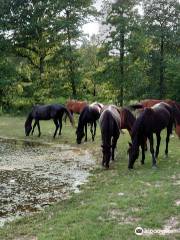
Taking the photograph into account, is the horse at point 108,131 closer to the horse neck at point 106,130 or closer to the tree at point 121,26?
the horse neck at point 106,130

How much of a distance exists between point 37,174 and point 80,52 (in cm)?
2612

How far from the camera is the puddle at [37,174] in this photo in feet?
35.2

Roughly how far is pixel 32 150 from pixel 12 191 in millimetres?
7172

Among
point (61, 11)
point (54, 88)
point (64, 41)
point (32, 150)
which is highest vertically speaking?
point (61, 11)

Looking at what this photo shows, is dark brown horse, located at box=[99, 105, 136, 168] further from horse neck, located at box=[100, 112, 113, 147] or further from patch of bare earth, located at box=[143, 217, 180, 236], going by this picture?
patch of bare earth, located at box=[143, 217, 180, 236]

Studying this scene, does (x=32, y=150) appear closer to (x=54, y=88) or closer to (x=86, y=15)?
(x=54, y=88)

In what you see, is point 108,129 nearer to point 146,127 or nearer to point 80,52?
point 146,127

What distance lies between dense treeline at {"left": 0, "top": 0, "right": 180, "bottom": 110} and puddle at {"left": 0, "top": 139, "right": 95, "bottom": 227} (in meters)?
15.4

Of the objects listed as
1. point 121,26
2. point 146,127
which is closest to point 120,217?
point 146,127

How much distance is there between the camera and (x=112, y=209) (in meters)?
9.26

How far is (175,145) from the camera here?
59.4ft

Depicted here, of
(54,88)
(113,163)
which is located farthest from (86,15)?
(113,163)

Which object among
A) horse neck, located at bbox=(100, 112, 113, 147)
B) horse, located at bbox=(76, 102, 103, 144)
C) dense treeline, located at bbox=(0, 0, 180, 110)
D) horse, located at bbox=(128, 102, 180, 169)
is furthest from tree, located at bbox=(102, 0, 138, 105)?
horse, located at bbox=(128, 102, 180, 169)

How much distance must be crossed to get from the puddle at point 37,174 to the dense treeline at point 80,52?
15.4 metres
